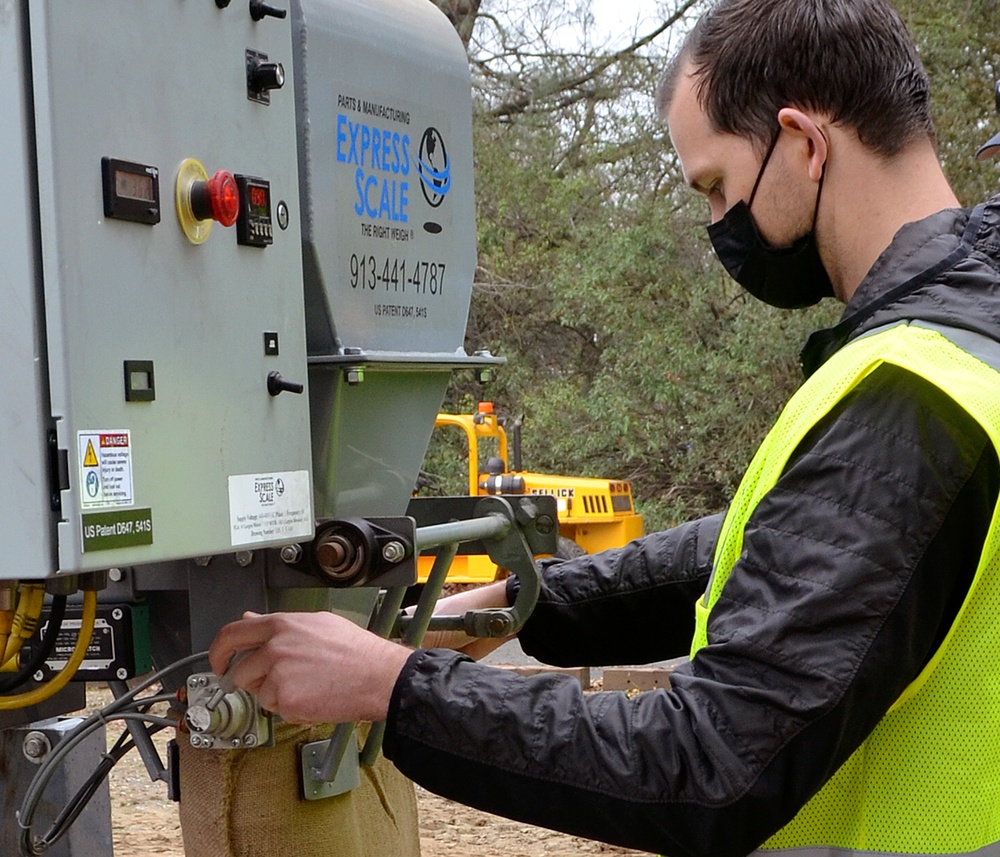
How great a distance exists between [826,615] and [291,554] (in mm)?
939

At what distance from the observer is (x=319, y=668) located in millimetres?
1762

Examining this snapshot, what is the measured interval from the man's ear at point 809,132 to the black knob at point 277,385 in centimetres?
79

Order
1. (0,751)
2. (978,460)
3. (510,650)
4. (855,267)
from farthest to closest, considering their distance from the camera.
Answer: (510,650), (0,751), (855,267), (978,460)

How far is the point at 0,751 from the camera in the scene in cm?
291

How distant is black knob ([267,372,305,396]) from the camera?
1974 millimetres

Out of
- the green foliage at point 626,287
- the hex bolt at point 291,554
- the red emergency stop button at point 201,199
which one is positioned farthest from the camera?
the green foliage at point 626,287

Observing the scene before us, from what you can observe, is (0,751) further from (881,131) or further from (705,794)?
(881,131)

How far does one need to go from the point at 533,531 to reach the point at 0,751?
1.26 m

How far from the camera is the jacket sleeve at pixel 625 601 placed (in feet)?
8.25

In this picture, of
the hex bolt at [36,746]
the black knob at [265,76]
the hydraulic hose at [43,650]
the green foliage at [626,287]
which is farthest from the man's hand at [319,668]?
the green foliage at [626,287]

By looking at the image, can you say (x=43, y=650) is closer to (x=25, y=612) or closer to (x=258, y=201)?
(x=25, y=612)

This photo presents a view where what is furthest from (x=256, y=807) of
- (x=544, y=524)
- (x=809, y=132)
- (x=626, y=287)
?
(x=626, y=287)

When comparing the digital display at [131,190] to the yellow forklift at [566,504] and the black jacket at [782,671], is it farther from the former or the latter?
the yellow forklift at [566,504]

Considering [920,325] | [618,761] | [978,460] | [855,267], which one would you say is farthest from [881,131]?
[618,761]
